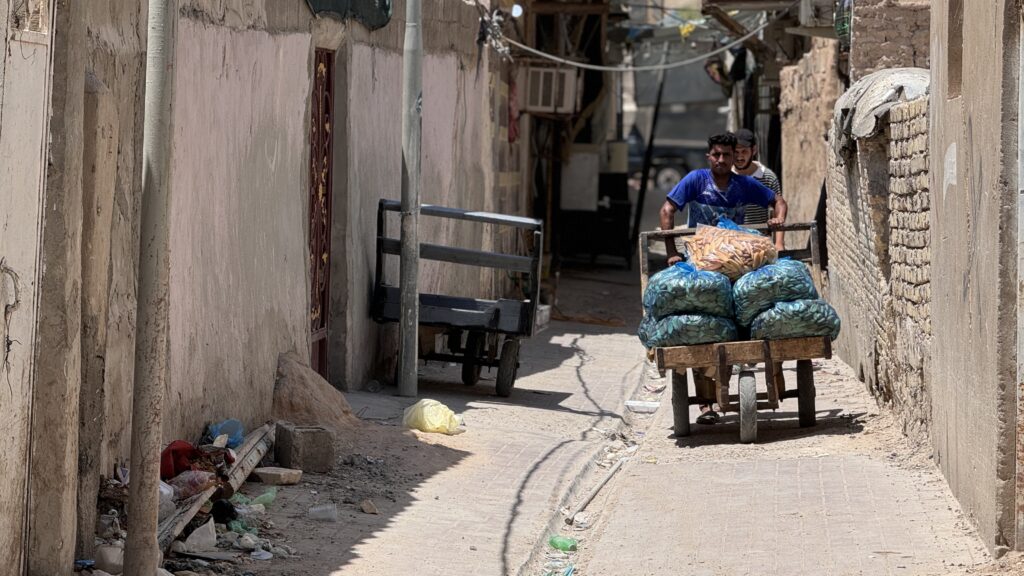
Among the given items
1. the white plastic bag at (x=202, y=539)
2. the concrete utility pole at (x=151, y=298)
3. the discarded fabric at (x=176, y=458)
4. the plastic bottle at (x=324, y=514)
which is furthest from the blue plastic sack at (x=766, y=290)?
the concrete utility pole at (x=151, y=298)

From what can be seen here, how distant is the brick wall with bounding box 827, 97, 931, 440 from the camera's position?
7.62 meters

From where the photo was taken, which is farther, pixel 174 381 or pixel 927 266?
pixel 927 266

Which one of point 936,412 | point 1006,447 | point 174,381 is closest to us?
point 1006,447

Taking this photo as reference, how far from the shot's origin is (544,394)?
10.5 meters

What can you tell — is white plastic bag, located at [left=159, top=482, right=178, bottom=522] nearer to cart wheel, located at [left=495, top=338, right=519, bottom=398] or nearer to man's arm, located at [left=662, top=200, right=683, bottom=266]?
man's arm, located at [left=662, top=200, right=683, bottom=266]

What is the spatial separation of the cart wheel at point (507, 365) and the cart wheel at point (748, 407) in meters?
2.03

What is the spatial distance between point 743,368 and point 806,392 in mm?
454

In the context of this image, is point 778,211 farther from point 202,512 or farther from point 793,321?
point 202,512

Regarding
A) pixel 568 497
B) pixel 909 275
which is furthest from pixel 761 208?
pixel 568 497

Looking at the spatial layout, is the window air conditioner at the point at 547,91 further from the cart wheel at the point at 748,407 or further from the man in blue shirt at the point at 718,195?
the cart wheel at the point at 748,407

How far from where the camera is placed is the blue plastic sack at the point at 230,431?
22.8 feet

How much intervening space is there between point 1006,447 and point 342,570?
8.46 ft

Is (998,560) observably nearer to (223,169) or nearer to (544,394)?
(223,169)

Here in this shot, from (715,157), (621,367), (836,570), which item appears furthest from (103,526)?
(621,367)
